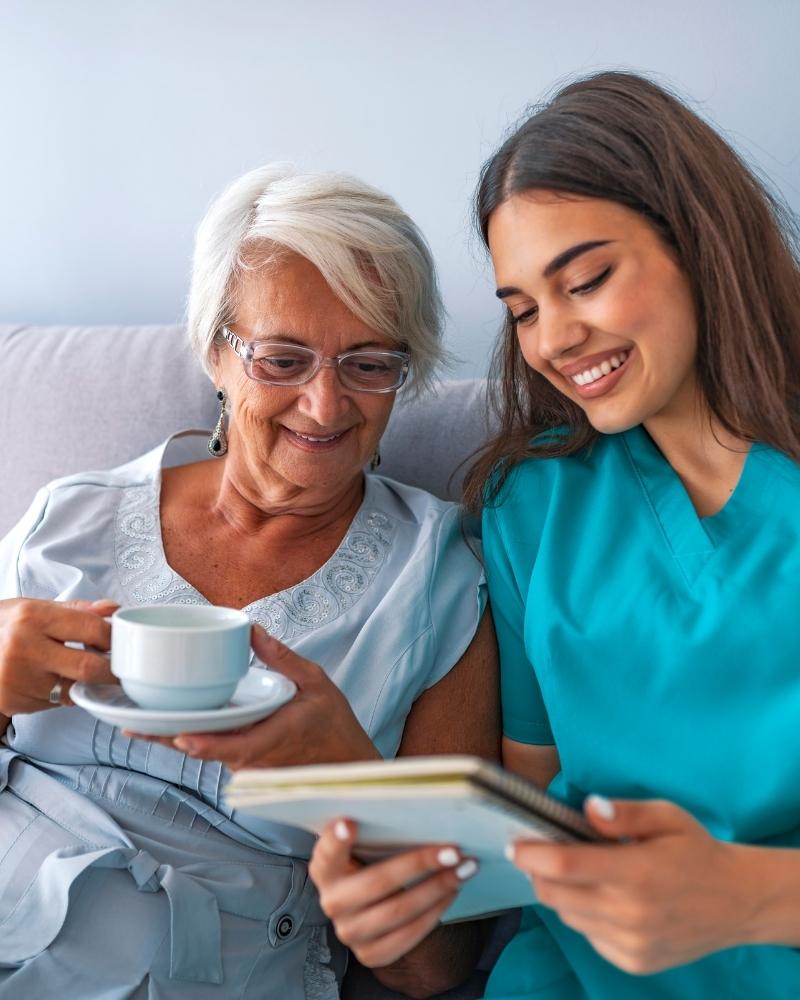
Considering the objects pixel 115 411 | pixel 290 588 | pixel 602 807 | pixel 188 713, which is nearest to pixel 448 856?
pixel 602 807

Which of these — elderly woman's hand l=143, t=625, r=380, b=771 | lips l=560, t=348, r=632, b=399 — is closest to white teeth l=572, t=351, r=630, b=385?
lips l=560, t=348, r=632, b=399

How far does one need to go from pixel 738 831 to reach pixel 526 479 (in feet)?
1.75

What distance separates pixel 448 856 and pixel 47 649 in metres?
0.50

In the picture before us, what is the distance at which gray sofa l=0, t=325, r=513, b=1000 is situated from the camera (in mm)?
1875

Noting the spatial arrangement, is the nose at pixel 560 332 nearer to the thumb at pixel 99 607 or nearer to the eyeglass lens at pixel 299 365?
the eyeglass lens at pixel 299 365

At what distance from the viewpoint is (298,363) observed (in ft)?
5.02

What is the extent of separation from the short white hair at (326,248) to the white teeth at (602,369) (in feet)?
1.10

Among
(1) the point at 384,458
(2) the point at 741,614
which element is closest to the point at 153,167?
(1) the point at 384,458

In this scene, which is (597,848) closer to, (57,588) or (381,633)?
(381,633)

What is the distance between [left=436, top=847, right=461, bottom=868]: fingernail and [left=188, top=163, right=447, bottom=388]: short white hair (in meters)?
0.80

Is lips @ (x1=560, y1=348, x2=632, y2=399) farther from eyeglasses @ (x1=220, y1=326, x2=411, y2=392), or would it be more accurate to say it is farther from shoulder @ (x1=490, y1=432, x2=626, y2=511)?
eyeglasses @ (x1=220, y1=326, x2=411, y2=392)

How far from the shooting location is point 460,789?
0.77m

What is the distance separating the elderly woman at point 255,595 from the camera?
1310mm

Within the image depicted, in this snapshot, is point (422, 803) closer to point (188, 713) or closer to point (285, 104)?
point (188, 713)
